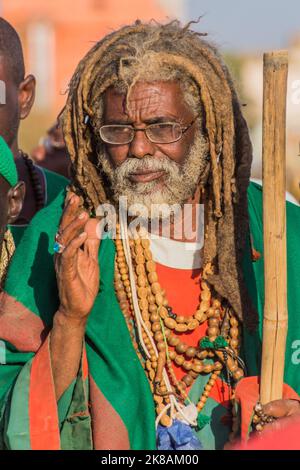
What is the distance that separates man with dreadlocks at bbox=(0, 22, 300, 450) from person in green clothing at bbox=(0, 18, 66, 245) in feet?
2.85

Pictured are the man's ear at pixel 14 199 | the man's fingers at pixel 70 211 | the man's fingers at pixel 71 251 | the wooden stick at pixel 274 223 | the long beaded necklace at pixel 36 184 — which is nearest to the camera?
the wooden stick at pixel 274 223

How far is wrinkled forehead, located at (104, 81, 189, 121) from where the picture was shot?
4918 millimetres

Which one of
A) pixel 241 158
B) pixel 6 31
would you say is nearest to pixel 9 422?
pixel 241 158

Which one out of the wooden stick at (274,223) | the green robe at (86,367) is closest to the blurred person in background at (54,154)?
the green robe at (86,367)

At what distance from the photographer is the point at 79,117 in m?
5.10

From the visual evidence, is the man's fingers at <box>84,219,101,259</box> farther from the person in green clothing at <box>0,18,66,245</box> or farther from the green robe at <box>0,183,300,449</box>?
the person in green clothing at <box>0,18,66,245</box>

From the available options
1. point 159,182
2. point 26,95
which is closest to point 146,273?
point 159,182

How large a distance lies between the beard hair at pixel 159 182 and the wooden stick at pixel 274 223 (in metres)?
0.80

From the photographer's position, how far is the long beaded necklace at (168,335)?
4.83 metres

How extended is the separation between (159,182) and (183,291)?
53 centimetres

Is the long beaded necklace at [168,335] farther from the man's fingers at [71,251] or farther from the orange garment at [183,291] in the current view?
the man's fingers at [71,251]

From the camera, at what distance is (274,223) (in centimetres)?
428

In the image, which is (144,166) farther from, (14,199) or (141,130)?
(14,199)

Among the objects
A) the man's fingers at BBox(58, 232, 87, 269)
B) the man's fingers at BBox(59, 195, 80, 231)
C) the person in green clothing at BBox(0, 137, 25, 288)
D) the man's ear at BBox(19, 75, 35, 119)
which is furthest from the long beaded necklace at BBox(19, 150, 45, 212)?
the man's fingers at BBox(58, 232, 87, 269)
